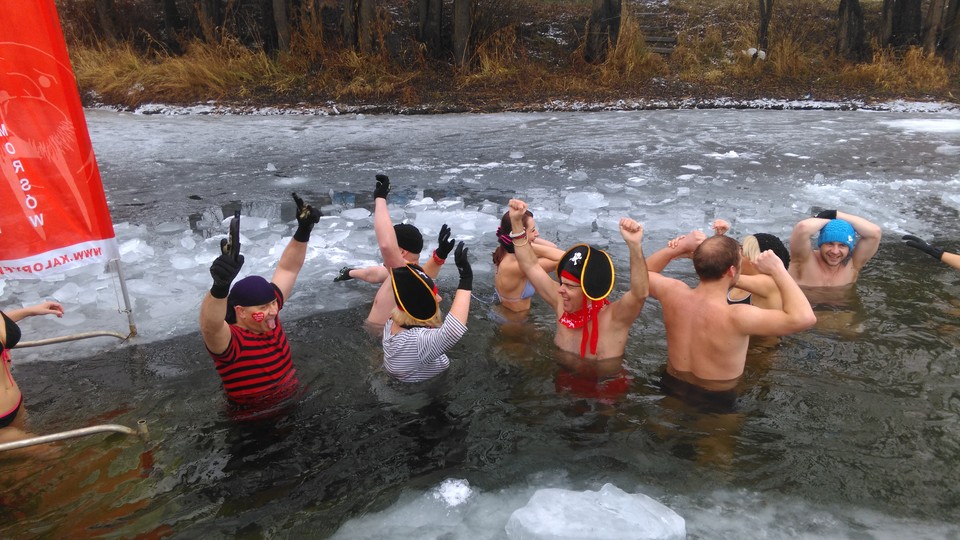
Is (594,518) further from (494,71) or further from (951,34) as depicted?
(951,34)

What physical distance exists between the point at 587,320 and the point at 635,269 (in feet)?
1.76

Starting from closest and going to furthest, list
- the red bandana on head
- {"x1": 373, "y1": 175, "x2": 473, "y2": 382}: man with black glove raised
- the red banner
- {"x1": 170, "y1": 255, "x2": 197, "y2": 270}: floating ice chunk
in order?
1. {"x1": 373, "y1": 175, "x2": 473, "y2": 382}: man with black glove raised
2. the red banner
3. the red bandana on head
4. {"x1": 170, "y1": 255, "x2": 197, "y2": 270}: floating ice chunk

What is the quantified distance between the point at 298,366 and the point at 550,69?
360 inches

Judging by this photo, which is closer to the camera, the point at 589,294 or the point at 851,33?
the point at 589,294

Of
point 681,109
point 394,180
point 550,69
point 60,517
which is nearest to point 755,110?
point 681,109

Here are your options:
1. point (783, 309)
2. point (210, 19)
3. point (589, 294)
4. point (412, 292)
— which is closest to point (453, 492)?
point (412, 292)

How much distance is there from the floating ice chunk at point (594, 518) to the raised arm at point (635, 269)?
40.1 inches

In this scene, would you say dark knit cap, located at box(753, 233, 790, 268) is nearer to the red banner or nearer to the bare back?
the bare back

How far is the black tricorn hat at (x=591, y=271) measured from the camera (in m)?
3.76

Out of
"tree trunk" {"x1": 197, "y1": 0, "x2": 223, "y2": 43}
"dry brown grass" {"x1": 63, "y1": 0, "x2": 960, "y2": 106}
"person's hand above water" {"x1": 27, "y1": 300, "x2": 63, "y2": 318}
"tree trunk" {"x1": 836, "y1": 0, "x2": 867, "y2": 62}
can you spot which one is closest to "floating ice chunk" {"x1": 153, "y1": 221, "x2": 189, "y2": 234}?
"person's hand above water" {"x1": 27, "y1": 300, "x2": 63, "y2": 318}

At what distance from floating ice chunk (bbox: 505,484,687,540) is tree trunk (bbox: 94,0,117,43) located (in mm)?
13651

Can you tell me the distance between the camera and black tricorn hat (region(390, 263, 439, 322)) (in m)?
3.72

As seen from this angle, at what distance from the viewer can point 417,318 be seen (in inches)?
149

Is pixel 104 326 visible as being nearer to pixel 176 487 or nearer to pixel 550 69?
pixel 176 487
